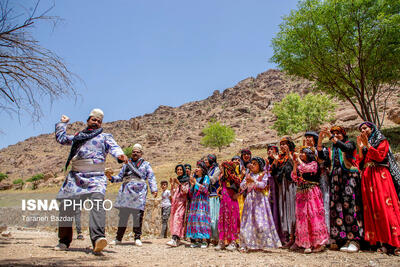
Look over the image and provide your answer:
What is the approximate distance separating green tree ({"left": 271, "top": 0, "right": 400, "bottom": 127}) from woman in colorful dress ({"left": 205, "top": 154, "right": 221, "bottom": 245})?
421 inches

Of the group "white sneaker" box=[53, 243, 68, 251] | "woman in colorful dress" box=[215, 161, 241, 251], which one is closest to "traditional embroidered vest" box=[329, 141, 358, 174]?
"woman in colorful dress" box=[215, 161, 241, 251]

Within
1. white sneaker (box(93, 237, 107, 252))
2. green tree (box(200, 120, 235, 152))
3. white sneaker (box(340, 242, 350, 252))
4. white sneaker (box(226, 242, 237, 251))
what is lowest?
white sneaker (box(226, 242, 237, 251))

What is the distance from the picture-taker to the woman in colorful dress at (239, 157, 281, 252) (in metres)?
4.57

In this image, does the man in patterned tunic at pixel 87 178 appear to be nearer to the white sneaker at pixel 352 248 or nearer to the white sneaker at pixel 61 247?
the white sneaker at pixel 61 247

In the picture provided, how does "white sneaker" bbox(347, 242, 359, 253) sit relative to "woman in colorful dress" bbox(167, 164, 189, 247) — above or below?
below

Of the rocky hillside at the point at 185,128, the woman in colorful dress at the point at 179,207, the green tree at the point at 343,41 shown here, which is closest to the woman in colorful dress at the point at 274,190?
the woman in colorful dress at the point at 179,207

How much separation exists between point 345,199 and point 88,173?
3.90 metres

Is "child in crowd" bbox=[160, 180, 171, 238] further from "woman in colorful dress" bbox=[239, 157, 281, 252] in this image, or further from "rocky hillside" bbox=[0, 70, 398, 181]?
"rocky hillside" bbox=[0, 70, 398, 181]

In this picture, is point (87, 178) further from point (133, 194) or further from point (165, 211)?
point (165, 211)

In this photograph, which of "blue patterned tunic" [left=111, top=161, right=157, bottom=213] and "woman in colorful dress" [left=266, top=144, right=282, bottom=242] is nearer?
"woman in colorful dress" [left=266, top=144, right=282, bottom=242]

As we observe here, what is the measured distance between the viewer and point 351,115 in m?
35.7

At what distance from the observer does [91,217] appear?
367cm

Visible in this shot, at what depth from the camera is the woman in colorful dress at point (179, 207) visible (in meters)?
5.75

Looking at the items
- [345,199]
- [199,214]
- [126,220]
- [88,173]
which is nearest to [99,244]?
[88,173]
